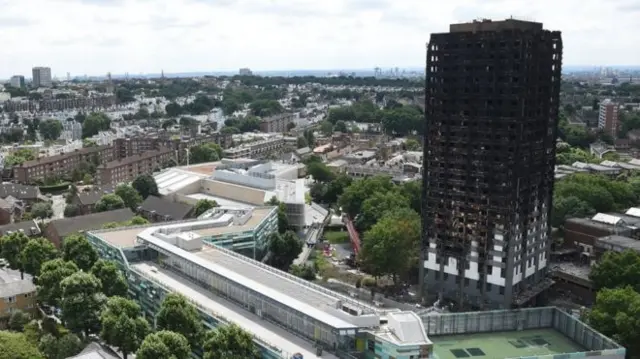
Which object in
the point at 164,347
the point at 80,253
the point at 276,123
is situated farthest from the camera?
the point at 276,123

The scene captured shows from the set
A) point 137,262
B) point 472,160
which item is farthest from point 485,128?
point 137,262

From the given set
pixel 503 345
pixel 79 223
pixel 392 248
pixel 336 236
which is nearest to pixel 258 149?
pixel 336 236

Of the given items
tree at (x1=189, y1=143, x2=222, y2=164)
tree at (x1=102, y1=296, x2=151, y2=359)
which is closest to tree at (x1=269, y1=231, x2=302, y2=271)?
tree at (x1=102, y1=296, x2=151, y2=359)

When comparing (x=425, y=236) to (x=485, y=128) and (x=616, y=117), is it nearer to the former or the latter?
(x=485, y=128)

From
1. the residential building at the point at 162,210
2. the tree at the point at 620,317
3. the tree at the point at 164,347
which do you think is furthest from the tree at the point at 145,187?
the tree at the point at 620,317

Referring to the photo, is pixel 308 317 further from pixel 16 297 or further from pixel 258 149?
pixel 258 149

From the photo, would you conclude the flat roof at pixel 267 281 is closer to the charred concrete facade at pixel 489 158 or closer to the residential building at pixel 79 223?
the charred concrete facade at pixel 489 158
